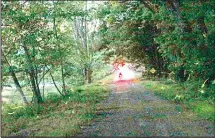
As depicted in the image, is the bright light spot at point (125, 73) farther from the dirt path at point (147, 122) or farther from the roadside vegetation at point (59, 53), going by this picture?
the dirt path at point (147, 122)

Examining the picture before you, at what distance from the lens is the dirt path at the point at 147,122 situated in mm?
10720

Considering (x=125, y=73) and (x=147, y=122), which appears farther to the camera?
(x=125, y=73)

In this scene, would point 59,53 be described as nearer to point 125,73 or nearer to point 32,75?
point 32,75

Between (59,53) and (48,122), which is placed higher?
(59,53)

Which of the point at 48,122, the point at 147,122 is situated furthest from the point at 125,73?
the point at 147,122

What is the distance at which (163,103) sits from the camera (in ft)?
56.1

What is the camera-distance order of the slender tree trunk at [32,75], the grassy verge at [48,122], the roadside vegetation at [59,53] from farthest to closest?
the slender tree trunk at [32,75] → the roadside vegetation at [59,53] → the grassy verge at [48,122]

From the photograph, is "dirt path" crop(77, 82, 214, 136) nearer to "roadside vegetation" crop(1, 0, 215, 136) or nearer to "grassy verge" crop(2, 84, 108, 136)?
"grassy verge" crop(2, 84, 108, 136)

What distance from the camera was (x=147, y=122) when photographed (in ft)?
40.6

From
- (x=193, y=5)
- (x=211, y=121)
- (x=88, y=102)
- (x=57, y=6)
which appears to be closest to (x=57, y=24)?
(x=57, y=6)

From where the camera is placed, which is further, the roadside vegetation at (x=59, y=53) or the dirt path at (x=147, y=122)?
the roadside vegetation at (x=59, y=53)

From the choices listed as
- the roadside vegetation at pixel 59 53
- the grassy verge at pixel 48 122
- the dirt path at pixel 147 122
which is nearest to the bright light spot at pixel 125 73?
the roadside vegetation at pixel 59 53

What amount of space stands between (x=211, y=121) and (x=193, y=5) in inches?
325

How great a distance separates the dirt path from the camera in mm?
10720
